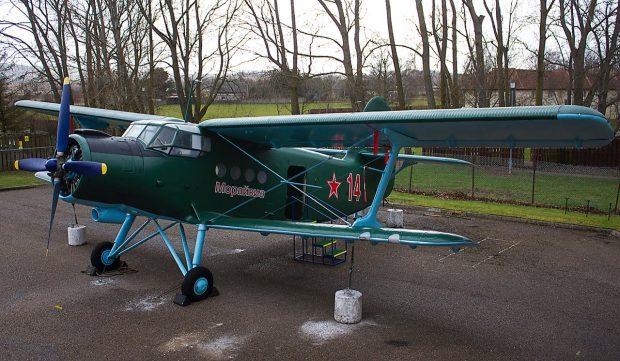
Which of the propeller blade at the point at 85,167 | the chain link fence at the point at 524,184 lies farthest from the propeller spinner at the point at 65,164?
the chain link fence at the point at 524,184

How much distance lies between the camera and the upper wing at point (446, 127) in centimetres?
568

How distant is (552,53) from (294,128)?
37.1 metres

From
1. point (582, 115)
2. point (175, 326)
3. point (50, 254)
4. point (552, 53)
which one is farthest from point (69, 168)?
point (552, 53)

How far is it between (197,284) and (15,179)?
63.1ft

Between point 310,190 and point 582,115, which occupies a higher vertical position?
point 582,115

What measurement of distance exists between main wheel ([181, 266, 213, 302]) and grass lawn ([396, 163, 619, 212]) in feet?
44.3

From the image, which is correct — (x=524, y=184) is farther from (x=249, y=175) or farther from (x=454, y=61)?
(x=249, y=175)

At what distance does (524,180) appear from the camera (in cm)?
2283

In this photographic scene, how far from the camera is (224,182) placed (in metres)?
8.97

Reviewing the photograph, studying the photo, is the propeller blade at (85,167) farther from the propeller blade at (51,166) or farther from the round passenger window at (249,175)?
the round passenger window at (249,175)

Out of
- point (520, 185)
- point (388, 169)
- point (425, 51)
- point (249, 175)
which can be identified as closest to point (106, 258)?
point (249, 175)

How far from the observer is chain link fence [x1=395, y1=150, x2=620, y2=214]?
17.5 meters

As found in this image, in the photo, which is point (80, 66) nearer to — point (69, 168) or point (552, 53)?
point (69, 168)

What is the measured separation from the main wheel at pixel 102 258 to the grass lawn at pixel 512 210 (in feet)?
34.7
